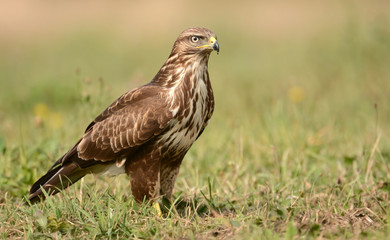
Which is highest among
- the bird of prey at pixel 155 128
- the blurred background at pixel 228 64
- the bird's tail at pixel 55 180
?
the bird of prey at pixel 155 128

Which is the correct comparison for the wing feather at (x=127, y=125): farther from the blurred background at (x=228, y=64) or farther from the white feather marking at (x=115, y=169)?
the blurred background at (x=228, y=64)

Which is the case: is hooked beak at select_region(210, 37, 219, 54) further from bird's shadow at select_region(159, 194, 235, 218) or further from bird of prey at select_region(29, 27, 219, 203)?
bird's shadow at select_region(159, 194, 235, 218)

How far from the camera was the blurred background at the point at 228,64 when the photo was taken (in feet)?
22.0

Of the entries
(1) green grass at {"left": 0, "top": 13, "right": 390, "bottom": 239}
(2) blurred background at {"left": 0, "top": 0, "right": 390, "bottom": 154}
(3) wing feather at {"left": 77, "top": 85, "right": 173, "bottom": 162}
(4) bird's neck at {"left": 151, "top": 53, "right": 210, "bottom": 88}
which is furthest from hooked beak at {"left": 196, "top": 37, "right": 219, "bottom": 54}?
(2) blurred background at {"left": 0, "top": 0, "right": 390, "bottom": 154}

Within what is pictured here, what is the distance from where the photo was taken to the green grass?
4.11m

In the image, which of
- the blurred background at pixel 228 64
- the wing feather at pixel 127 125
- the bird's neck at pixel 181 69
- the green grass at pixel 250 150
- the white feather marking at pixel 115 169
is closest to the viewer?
the green grass at pixel 250 150

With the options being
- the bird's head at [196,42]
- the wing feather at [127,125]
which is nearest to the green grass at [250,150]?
the wing feather at [127,125]

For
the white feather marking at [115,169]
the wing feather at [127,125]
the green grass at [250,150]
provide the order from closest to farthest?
1. the green grass at [250,150]
2. the wing feather at [127,125]
3. the white feather marking at [115,169]

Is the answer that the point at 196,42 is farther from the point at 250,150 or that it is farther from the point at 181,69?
the point at 250,150

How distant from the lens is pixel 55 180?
192 inches

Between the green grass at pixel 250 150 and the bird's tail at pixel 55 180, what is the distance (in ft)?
0.40

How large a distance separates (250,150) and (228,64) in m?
5.02

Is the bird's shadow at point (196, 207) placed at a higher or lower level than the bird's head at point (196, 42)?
lower

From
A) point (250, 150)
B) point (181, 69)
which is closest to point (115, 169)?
point (181, 69)
